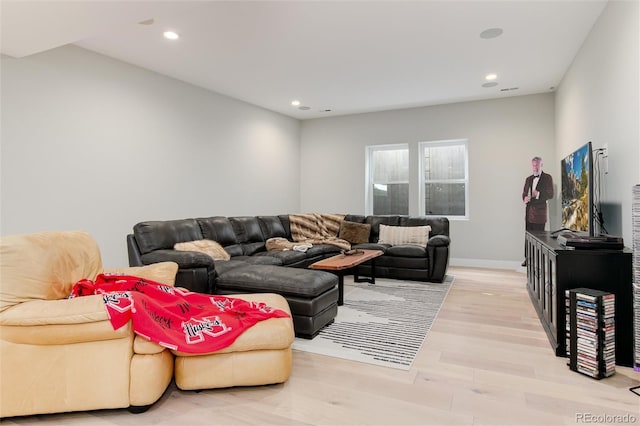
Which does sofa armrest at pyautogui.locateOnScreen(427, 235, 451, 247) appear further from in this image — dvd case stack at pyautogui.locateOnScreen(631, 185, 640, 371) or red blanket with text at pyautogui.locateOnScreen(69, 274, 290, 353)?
red blanket with text at pyautogui.locateOnScreen(69, 274, 290, 353)

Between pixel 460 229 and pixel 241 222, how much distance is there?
12.4 ft

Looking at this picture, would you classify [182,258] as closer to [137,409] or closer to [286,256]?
[286,256]

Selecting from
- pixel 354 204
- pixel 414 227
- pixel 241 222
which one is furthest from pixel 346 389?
pixel 354 204

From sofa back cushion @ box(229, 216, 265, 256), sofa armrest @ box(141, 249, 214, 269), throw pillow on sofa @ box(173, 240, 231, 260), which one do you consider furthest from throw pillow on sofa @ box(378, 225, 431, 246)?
sofa armrest @ box(141, 249, 214, 269)

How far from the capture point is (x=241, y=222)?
507 centimetres

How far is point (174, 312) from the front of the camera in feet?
7.01

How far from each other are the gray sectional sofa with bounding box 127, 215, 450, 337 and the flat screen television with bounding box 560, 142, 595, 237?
1624mm

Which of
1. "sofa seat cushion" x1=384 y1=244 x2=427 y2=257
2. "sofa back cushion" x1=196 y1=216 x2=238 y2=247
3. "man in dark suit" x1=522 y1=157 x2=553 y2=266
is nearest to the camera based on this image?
"sofa back cushion" x1=196 y1=216 x2=238 y2=247

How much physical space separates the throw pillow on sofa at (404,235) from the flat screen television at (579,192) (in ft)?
6.41

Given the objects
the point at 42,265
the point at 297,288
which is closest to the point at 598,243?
the point at 297,288

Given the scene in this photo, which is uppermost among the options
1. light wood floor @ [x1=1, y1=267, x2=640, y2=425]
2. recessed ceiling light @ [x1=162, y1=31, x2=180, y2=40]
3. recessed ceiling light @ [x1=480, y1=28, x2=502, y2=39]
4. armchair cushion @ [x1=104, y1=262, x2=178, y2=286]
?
recessed ceiling light @ [x1=162, y1=31, x2=180, y2=40]

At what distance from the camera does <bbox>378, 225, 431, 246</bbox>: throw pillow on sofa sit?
17.9ft

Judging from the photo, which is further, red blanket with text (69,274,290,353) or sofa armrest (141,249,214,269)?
sofa armrest (141,249,214,269)

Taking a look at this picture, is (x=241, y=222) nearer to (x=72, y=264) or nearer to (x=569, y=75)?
(x=72, y=264)
